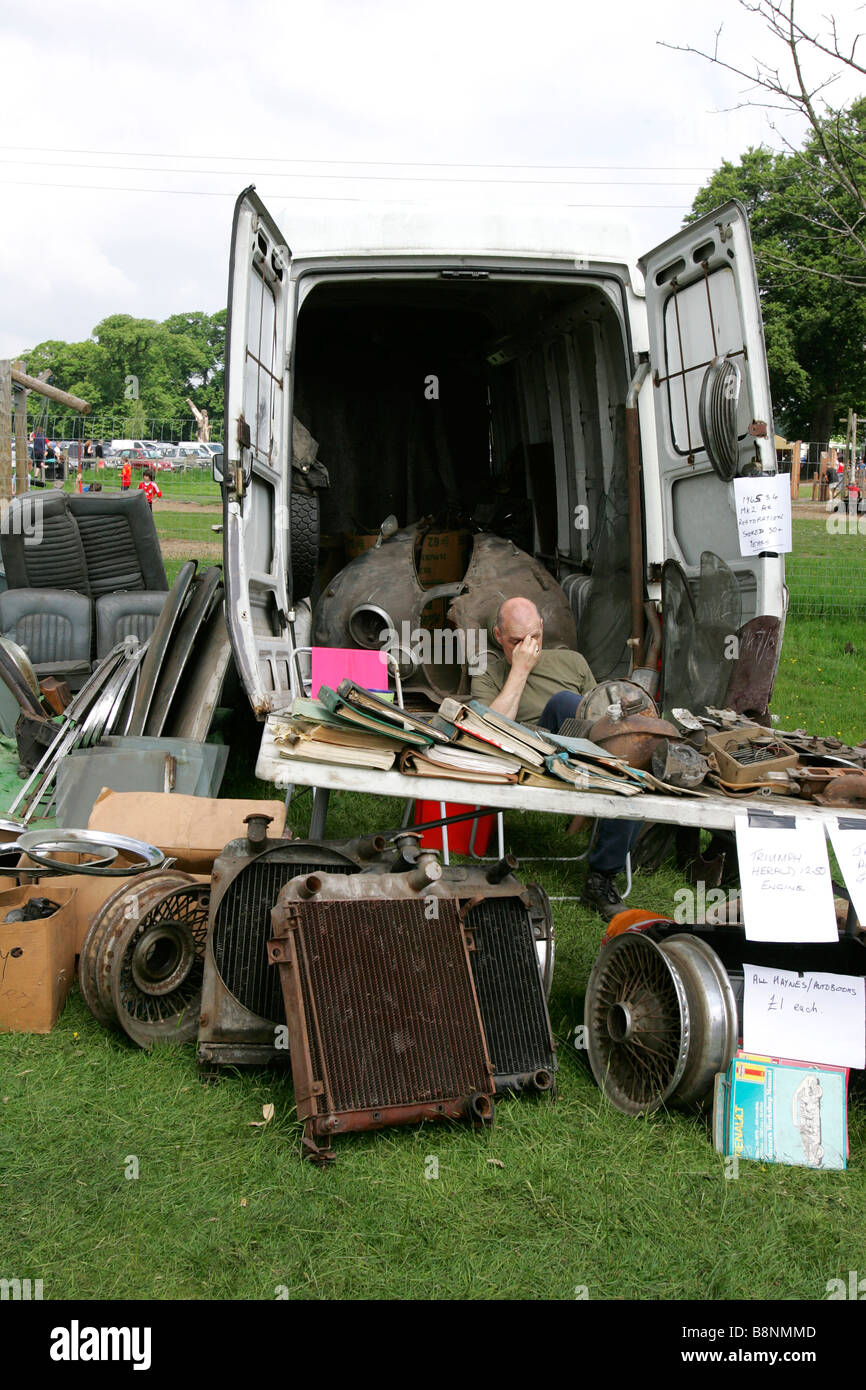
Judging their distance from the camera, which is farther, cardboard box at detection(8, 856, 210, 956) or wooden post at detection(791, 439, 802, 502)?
wooden post at detection(791, 439, 802, 502)

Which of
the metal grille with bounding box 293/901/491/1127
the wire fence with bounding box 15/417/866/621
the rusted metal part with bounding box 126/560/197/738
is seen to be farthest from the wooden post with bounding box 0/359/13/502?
the metal grille with bounding box 293/901/491/1127

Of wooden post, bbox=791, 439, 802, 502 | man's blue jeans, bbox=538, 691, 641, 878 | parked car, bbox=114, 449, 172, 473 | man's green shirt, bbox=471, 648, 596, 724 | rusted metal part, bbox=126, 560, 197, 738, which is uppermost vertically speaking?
parked car, bbox=114, 449, 172, 473

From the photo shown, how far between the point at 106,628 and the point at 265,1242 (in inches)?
201

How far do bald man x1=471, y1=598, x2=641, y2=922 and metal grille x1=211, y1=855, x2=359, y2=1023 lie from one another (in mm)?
1444

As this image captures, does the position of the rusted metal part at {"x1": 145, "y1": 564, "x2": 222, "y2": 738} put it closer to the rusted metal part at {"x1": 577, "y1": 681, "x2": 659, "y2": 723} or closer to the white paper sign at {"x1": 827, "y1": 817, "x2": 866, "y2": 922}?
the rusted metal part at {"x1": 577, "y1": 681, "x2": 659, "y2": 723}

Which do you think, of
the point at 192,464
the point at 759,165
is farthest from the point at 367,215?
the point at 759,165

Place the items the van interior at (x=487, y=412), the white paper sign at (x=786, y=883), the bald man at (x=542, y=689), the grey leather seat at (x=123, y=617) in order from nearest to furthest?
1. the white paper sign at (x=786, y=883)
2. the bald man at (x=542, y=689)
3. the van interior at (x=487, y=412)
4. the grey leather seat at (x=123, y=617)

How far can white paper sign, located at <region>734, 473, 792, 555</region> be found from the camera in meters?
4.35

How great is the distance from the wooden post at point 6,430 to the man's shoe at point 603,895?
797 centimetres

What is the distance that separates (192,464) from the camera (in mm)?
15406

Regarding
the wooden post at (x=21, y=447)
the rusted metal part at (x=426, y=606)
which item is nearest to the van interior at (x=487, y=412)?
the rusted metal part at (x=426, y=606)

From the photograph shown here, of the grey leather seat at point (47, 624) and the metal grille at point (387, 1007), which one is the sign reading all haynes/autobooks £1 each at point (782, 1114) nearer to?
the metal grille at point (387, 1007)

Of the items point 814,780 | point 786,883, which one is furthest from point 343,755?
point 814,780

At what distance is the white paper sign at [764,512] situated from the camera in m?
4.35
